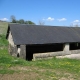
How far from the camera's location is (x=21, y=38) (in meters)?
15.7

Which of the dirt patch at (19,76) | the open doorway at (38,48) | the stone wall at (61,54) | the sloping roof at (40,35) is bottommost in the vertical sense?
the dirt patch at (19,76)

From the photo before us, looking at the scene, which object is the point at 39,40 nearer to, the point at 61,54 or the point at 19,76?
the point at 61,54

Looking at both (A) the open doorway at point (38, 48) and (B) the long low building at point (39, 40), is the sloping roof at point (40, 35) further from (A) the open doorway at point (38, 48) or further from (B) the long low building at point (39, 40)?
(A) the open doorway at point (38, 48)

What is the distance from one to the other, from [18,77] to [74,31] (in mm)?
14069

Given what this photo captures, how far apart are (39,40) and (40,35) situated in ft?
3.79

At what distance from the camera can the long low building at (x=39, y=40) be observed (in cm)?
1516

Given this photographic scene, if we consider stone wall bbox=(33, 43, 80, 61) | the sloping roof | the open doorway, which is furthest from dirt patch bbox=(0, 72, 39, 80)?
the open doorway

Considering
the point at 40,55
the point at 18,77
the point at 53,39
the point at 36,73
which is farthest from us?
the point at 53,39

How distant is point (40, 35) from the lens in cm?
1717

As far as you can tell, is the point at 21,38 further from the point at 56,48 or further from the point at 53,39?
the point at 56,48

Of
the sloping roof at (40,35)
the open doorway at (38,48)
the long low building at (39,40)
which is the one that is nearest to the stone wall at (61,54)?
the long low building at (39,40)

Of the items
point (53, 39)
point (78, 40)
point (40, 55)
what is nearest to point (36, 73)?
point (40, 55)

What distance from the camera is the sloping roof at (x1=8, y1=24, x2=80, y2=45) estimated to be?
51.8 ft

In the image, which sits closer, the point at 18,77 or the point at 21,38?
the point at 18,77
